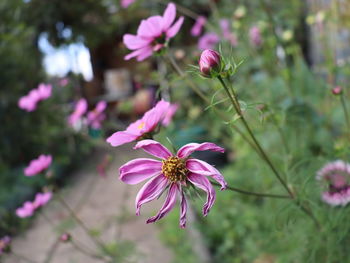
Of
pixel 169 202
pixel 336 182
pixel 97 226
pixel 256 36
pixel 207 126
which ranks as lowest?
pixel 97 226

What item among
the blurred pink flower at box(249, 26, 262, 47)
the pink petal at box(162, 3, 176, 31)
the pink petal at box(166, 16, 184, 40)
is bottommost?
the blurred pink flower at box(249, 26, 262, 47)

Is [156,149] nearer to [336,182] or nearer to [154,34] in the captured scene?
[154,34]

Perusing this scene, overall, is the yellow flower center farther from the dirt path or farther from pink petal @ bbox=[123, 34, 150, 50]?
the dirt path

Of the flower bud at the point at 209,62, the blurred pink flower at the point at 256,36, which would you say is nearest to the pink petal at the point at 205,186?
the flower bud at the point at 209,62

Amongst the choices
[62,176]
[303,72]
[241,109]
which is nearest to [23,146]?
[62,176]

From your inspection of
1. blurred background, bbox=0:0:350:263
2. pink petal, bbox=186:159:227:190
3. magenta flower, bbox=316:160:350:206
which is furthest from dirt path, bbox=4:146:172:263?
pink petal, bbox=186:159:227:190

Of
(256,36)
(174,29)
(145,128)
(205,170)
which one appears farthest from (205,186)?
(256,36)

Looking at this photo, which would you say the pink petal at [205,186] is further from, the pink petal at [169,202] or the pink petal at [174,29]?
the pink petal at [174,29]

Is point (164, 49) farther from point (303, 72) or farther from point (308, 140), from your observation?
point (303, 72)
